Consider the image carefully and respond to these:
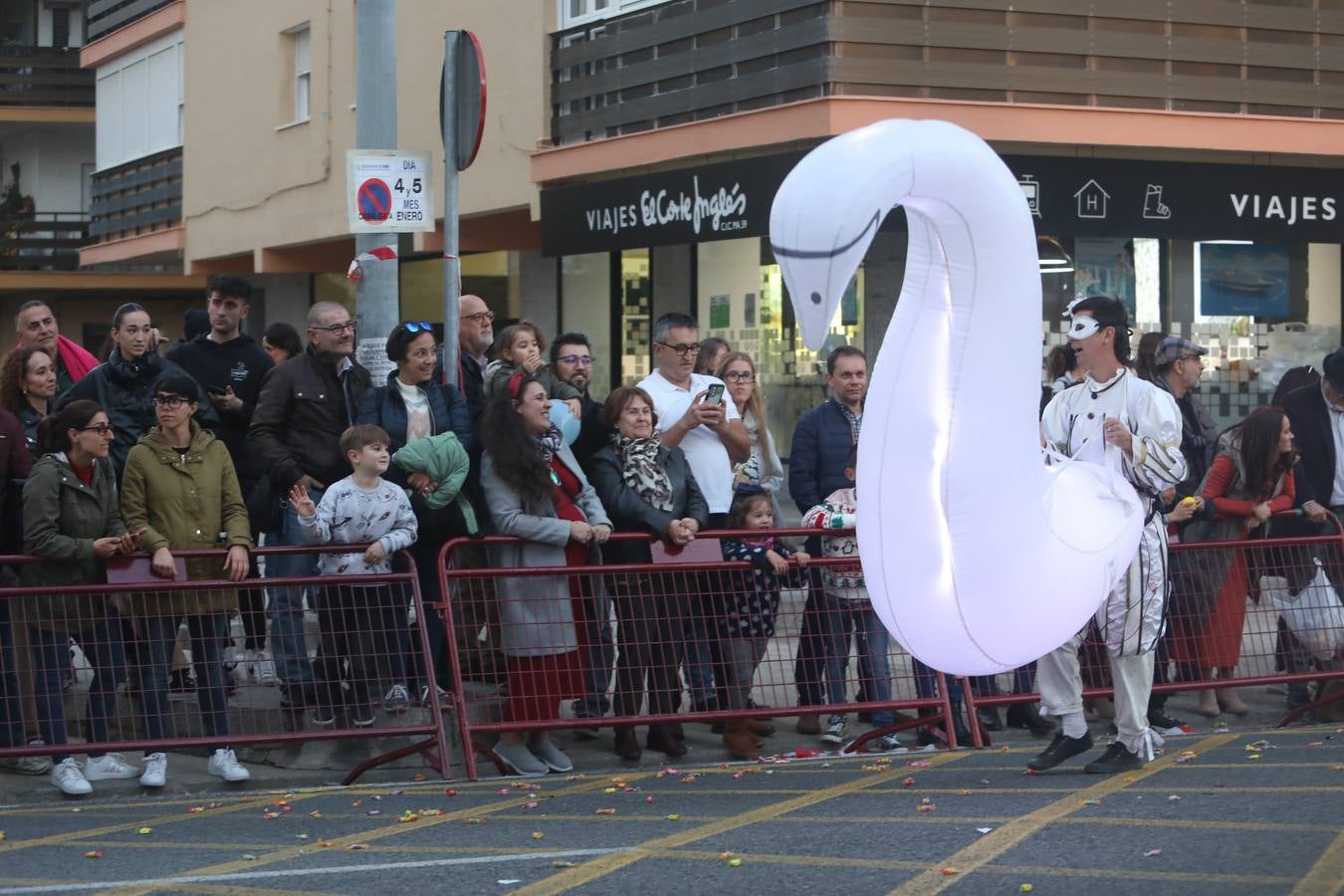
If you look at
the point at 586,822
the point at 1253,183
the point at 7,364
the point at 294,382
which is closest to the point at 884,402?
the point at 586,822

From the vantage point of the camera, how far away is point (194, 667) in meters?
8.03

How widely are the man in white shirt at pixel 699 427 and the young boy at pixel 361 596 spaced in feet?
4.60

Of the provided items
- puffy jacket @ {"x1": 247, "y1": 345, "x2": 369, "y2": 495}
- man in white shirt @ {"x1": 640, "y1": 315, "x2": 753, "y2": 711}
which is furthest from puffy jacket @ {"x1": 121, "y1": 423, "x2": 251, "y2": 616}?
man in white shirt @ {"x1": 640, "y1": 315, "x2": 753, "y2": 711}

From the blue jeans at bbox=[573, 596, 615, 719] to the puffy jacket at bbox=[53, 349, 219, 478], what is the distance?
7.31ft

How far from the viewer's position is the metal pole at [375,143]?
31.4 ft

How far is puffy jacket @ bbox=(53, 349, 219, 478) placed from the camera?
9.01 metres

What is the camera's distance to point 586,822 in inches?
277

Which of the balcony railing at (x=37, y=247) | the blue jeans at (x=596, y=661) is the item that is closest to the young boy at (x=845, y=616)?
the blue jeans at (x=596, y=661)

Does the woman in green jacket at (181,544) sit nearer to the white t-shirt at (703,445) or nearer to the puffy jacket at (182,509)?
the puffy jacket at (182,509)

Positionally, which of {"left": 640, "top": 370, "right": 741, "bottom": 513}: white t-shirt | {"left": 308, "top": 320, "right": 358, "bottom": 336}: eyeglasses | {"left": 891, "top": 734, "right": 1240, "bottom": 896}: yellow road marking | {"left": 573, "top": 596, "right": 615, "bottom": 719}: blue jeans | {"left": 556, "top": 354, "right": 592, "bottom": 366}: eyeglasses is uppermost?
{"left": 308, "top": 320, "right": 358, "bottom": 336}: eyeglasses

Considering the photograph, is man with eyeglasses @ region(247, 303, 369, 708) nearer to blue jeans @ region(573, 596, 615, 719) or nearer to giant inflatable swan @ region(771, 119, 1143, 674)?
blue jeans @ region(573, 596, 615, 719)

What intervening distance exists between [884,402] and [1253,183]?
1003cm

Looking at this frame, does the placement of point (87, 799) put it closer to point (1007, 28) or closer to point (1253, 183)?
point (1007, 28)

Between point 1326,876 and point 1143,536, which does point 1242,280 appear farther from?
point 1326,876
